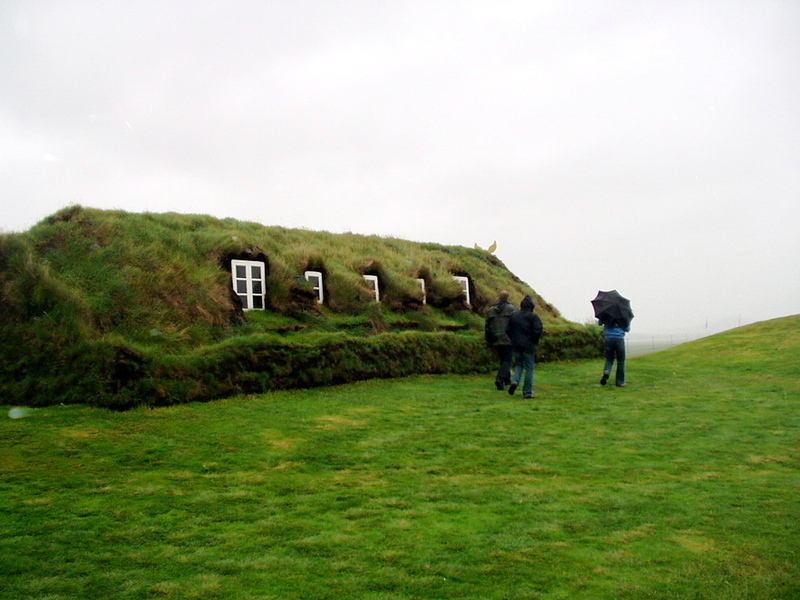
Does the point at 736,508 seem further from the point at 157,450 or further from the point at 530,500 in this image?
the point at 157,450

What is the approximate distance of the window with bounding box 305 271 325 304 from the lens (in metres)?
21.4

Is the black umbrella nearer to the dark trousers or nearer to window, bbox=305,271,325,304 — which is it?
the dark trousers

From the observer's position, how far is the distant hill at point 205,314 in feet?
42.0

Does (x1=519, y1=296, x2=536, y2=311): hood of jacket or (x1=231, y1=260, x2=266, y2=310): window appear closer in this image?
(x1=519, y1=296, x2=536, y2=311): hood of jacket

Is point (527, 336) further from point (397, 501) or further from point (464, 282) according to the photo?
point (464, 282)

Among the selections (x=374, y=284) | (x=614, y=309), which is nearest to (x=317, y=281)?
(x=374, y=284)

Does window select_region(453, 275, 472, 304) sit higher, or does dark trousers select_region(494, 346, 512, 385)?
window select_region(453, 275, 472, 304)

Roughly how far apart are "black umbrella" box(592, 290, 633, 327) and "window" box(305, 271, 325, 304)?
9013mm

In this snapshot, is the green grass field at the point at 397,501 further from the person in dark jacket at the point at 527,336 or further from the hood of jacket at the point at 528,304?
the hood of jacket at the point at 528,304

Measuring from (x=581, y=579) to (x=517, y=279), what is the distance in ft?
98.5

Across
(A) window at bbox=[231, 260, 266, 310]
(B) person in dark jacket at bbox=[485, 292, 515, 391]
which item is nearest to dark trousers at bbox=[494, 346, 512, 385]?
(B) person in dark jacket at bbox=[485, 292, 515, 391]

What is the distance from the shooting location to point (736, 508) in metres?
7.23

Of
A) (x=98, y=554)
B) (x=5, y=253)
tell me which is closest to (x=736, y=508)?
(x=98, y=554)

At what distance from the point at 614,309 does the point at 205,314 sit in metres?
10.6
